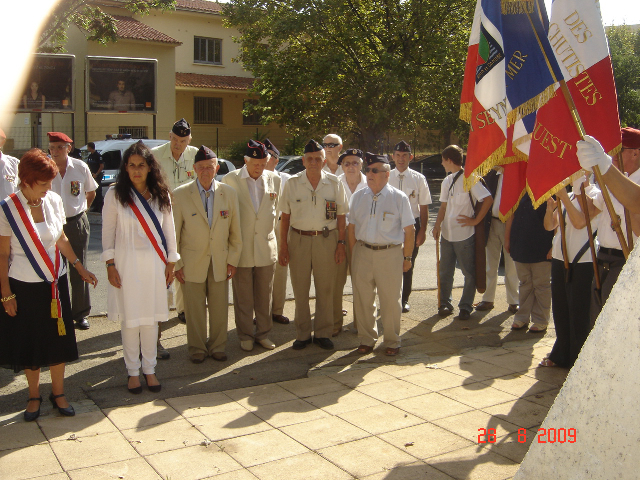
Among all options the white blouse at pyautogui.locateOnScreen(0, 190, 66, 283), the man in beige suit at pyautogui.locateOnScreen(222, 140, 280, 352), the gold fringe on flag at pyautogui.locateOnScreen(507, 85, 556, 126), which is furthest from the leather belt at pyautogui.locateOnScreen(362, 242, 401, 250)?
the white blouse at pyautogui.locateOnScreen(0, 190, 66, 283)

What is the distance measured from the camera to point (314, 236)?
6852mm

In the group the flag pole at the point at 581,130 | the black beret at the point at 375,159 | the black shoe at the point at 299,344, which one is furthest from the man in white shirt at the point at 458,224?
the flag pole at the point at 581,130

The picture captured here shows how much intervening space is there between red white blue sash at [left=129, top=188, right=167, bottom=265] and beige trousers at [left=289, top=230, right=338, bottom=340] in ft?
5.70

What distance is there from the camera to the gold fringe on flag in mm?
4707

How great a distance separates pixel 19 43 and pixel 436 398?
56.8ft

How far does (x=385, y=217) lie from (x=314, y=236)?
80 centimetres

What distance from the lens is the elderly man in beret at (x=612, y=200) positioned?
3900 millimetres

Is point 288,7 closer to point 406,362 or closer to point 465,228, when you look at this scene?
point 465,228

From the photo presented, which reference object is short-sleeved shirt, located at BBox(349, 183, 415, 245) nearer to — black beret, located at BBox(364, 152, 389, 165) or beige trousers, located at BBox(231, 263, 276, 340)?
black beret, located at BBox(364, 152, 389, 165)

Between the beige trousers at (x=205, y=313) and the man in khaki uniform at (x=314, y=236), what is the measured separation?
83 centimetres

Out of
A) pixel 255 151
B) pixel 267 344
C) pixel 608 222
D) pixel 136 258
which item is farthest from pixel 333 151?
pixel 608 222

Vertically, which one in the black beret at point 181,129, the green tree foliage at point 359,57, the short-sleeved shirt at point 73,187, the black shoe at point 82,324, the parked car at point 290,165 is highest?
the green tree foliage at point 359,57

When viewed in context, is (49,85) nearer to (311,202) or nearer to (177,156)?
(177,156)

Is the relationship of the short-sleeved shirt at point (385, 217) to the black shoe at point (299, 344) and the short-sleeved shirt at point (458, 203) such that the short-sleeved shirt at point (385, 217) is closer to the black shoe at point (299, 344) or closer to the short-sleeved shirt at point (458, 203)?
the black shoe at point (299, 344)
